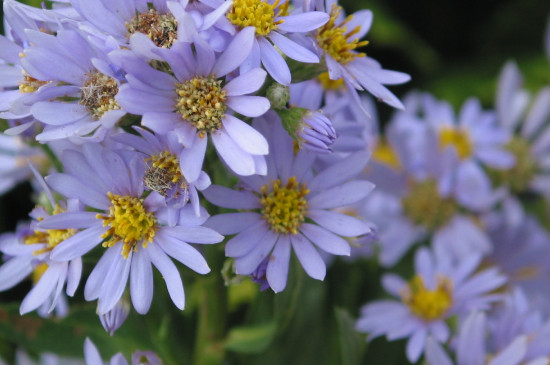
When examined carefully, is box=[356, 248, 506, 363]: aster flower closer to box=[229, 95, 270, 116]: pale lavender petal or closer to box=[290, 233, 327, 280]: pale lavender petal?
box=[290, 233, 327, 280]: pale lavender petal

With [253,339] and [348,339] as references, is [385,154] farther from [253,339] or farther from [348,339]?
[253,339]

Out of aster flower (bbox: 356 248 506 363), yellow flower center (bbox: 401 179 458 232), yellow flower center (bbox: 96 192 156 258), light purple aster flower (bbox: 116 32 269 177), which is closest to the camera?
light purple aster flower (bbox: 116 32 269 177)

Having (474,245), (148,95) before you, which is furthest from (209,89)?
(474,245)

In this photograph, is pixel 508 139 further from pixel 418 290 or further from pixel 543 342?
pixel 543 342

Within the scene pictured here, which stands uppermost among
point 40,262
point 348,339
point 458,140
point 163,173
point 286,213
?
point 163,173

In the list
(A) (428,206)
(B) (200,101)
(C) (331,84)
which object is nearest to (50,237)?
(B) (200,101)

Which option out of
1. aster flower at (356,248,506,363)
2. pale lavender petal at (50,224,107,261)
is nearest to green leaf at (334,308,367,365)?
aster flower at (356,248,506,363)
